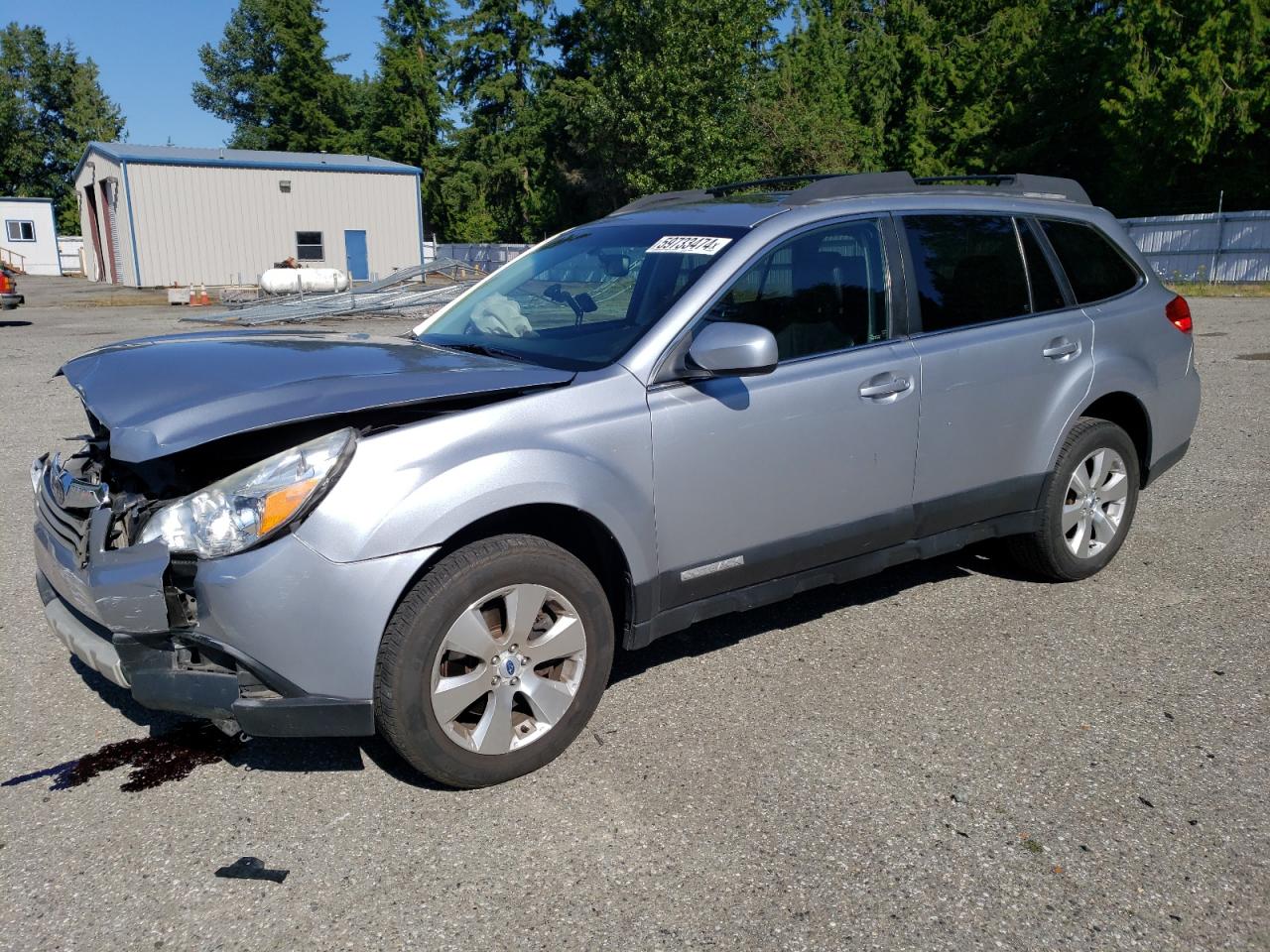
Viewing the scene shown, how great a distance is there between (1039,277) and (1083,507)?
1127 mm

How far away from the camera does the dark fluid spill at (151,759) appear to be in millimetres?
3334

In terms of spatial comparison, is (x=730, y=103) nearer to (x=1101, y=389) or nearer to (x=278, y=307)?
(x=278, y=307)

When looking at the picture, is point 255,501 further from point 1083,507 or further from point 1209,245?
point 1209,245

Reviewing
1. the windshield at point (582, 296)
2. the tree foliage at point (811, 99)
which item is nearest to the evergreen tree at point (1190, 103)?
the tree foliage at point (811, 99)

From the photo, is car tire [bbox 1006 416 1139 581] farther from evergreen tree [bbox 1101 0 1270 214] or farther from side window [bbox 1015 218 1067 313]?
evergreen tree [bbox 1101 0 1270 214]

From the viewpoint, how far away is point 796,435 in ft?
12.5

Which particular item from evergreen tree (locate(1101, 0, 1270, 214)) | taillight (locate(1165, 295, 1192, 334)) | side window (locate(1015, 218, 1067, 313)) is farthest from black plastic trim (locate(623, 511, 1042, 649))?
evergreen tree (locate(1101, 0, 1270, 214))

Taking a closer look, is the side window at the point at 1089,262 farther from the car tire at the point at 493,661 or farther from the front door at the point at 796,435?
the car tire at the point at 493,661

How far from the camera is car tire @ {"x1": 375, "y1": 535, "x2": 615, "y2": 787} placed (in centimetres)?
301

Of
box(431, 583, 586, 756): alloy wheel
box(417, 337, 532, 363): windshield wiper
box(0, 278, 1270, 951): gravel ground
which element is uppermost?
box(417, 337, 532, 363): windshield wiper

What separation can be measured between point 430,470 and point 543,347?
107 cm

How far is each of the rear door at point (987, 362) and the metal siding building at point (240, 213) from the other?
117 feet

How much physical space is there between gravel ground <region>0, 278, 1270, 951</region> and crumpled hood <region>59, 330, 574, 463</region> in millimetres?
1180

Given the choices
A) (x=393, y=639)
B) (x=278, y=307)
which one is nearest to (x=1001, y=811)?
(x=393, y=639)
